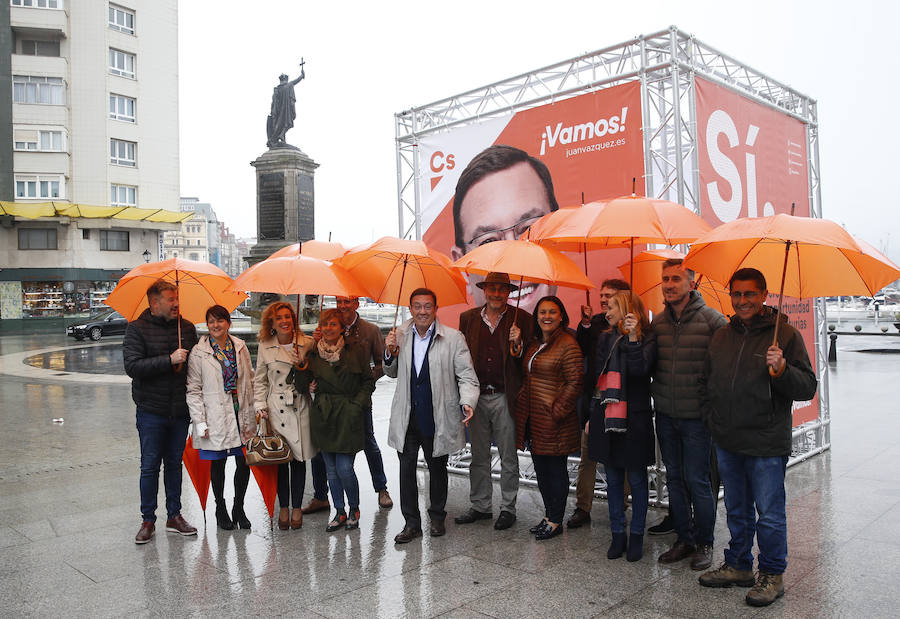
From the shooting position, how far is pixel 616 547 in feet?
15.7

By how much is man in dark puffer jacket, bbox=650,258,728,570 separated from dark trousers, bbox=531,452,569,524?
31.2 inches

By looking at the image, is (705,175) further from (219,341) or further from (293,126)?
(293,126)

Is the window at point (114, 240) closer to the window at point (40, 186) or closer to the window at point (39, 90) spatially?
the window at point (40, 186)

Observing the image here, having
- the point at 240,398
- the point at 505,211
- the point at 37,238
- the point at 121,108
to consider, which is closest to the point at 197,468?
the point at 240,398

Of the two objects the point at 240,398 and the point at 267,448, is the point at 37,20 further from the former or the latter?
the point at 267,448

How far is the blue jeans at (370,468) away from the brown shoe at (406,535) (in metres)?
1.01

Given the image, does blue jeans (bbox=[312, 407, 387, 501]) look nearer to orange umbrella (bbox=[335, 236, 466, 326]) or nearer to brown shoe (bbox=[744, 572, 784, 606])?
orange umbrella (bbox=[335, 236, 466, 326])

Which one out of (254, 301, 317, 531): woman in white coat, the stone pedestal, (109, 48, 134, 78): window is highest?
(109, 48, 134, 78): window

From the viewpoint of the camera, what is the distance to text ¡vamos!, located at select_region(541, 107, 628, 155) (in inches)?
253

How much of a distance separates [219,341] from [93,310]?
38.0 m

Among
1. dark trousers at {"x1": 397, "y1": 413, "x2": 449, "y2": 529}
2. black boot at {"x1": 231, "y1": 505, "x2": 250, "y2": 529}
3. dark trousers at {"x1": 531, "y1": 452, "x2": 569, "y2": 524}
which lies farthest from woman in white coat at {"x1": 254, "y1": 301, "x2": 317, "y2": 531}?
dark trousers at {"x1": 531, "y1": 452, "x2": 569, "y2": 524}

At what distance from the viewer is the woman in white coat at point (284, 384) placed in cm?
547

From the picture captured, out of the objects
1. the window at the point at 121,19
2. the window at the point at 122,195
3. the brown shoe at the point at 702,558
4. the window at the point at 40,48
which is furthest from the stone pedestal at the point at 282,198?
the window at the point at 40,48

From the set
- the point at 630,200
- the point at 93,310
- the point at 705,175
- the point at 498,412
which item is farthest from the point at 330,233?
the point at 93,310
